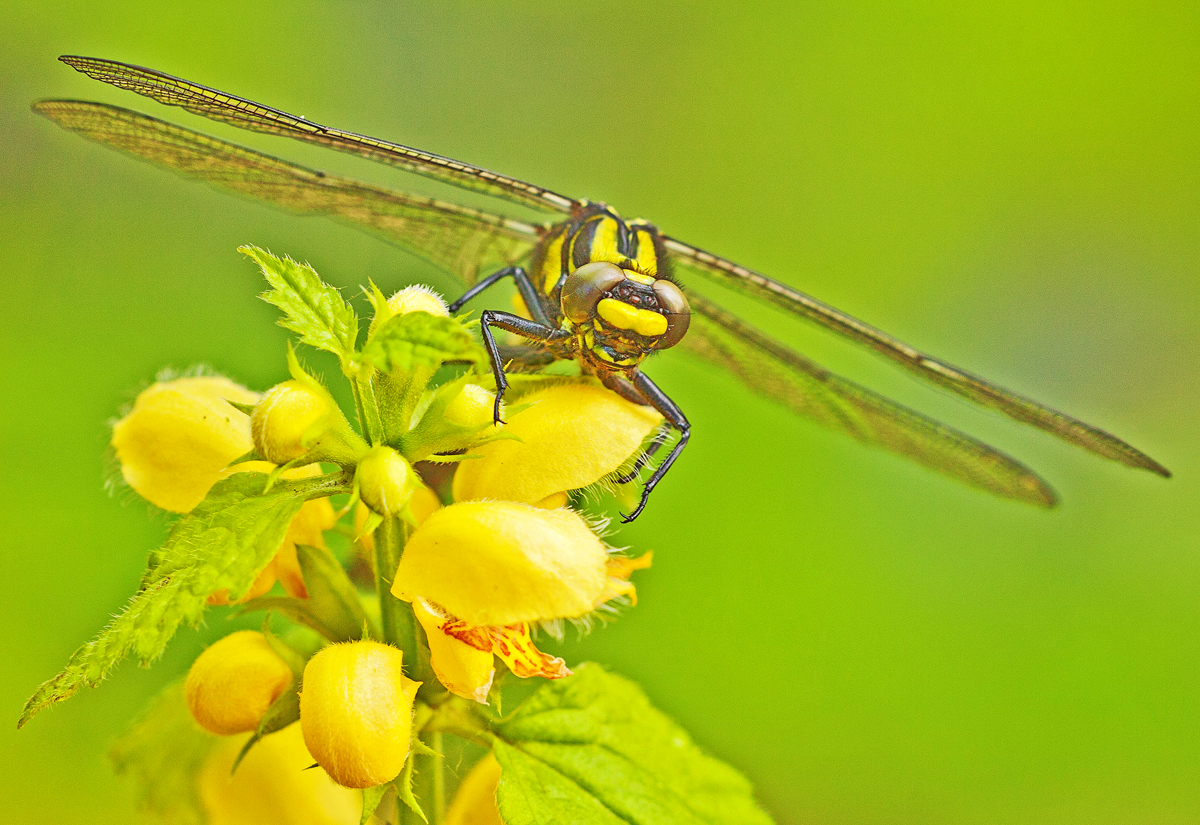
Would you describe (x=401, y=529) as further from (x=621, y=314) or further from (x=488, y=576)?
(x=621, y=314)

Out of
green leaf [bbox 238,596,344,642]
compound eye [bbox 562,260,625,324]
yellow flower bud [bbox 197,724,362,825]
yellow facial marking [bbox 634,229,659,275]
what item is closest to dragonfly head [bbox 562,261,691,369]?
compound eye [bbox 562,260,625,324]

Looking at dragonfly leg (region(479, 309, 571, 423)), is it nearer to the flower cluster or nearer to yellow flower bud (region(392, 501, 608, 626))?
the flower cluster

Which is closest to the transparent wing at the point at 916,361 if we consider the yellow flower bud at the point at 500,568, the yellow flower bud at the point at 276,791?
the yellow flower bud at the point at 500,568

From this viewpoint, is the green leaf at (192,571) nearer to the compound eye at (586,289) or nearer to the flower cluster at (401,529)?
the flower cluster at (401,529)

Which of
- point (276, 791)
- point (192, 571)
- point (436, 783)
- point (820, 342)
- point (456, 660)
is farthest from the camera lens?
point (820, 342)

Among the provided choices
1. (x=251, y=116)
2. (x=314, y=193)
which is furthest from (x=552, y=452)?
(x=314, y=193)
